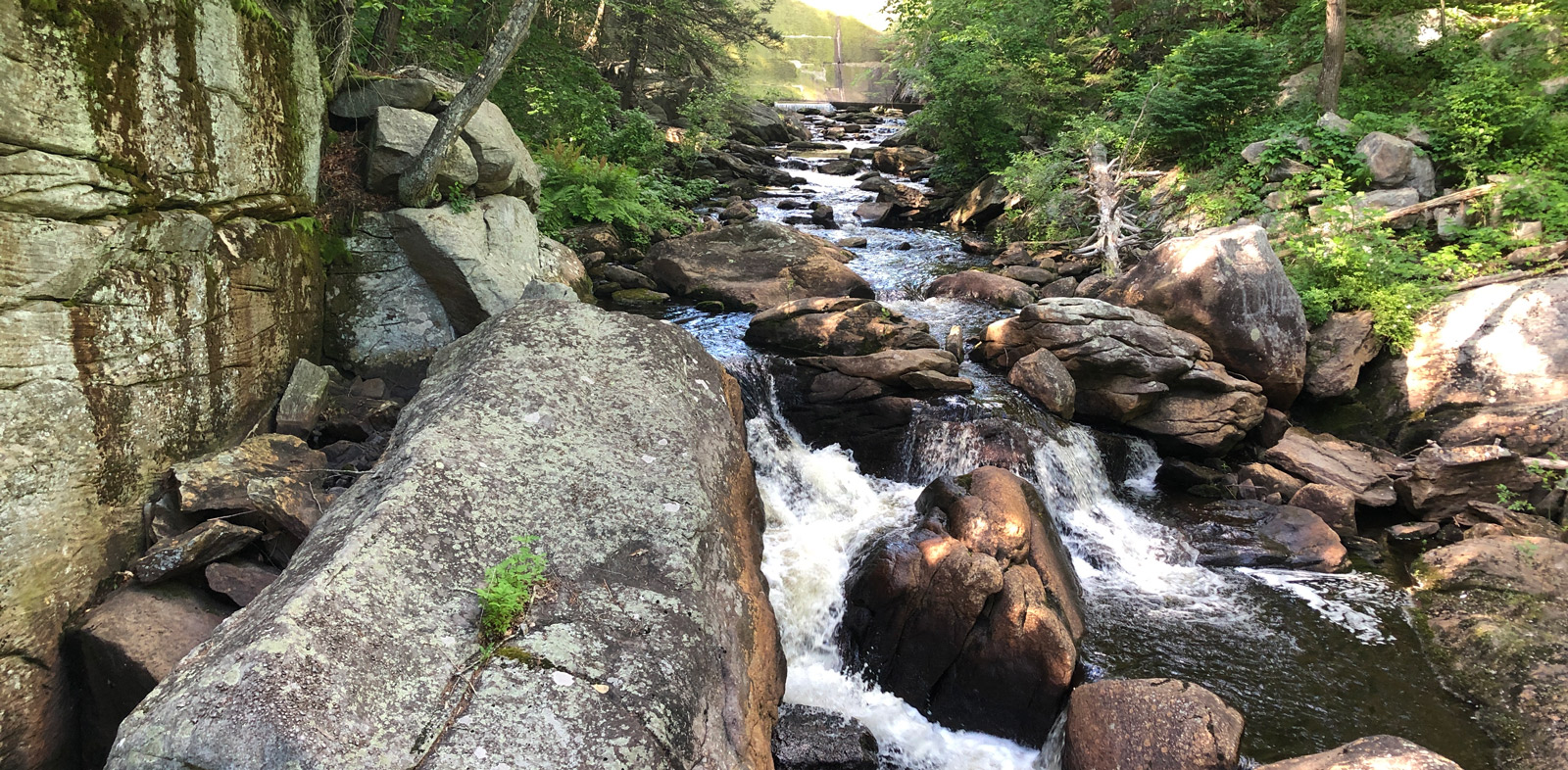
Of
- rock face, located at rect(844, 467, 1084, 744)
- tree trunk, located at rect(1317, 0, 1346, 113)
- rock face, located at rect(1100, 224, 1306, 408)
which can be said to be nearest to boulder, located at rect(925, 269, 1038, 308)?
rock face, located at rect(1100, 224, 1306, 408)

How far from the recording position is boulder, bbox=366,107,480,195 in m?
7.93

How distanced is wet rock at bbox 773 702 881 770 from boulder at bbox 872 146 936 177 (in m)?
22.8

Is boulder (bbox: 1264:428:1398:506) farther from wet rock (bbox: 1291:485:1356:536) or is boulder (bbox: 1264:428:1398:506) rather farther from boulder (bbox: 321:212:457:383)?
boulder (bbox: 321:212:457:383)

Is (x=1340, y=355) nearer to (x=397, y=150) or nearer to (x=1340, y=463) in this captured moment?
(x=1340, y=463)

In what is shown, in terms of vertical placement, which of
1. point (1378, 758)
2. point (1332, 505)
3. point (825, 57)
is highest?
point (825, 57)

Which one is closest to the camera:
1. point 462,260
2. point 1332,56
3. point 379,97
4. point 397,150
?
point 397,150

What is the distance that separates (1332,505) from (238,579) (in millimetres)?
10584

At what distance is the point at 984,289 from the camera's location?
13586 mm

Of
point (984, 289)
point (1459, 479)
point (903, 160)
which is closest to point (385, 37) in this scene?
point (984, 289)

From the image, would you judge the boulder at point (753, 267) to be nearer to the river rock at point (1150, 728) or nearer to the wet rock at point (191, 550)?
the river rock at point (1150, 728)

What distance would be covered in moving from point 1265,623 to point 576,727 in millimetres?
6725

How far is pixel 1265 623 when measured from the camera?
7.05m

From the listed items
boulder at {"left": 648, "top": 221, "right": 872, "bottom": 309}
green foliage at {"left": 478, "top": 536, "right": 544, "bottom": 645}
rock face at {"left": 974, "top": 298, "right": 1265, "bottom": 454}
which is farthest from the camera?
boulder at {"left": 648, "top": 221, "right": 872, "bottom": 309}

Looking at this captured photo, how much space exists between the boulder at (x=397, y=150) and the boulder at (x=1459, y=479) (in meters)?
11.8
